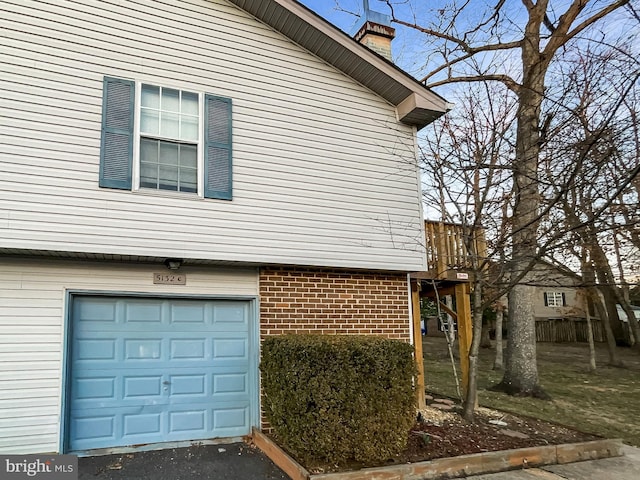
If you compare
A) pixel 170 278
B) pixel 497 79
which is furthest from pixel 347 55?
pixel 170 278

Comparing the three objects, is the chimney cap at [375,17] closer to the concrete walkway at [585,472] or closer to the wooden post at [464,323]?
the wooden post at [464,323]

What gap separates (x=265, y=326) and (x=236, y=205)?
186 centimetres

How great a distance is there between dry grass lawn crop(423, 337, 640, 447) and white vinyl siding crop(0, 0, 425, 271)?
4116 millimetres

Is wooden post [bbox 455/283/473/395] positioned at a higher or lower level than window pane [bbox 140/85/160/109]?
lower

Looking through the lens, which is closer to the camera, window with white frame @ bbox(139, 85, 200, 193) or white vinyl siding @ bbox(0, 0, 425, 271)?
white vinyl siding @ bbox(0, 0, 425, 271)

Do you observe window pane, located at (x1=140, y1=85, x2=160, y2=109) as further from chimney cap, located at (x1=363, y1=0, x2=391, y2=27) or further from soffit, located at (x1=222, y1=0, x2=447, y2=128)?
chimney cap, located at (x1=363, y1=0, x2=391, y2=27)

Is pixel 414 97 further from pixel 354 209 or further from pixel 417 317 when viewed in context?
pixel 417 317

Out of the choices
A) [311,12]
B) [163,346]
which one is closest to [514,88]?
[311,12]

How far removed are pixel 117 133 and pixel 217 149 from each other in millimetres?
1328

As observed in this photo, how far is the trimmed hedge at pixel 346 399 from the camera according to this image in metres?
5.25

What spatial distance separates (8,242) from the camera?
5.68 meters

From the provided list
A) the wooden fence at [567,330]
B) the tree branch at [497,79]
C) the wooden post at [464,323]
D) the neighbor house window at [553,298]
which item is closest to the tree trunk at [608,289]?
the wooden fence at [567,330]

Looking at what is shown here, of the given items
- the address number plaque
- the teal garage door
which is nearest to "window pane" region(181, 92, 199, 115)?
the address number plaque

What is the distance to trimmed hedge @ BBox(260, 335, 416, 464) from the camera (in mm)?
5250
